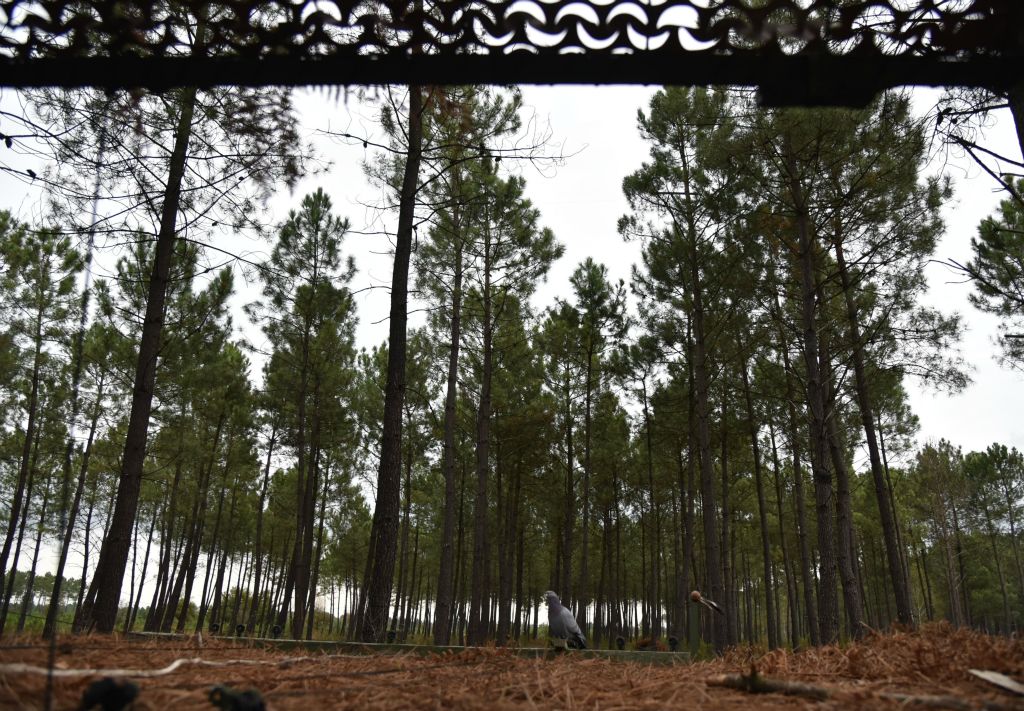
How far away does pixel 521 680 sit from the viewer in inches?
82.4

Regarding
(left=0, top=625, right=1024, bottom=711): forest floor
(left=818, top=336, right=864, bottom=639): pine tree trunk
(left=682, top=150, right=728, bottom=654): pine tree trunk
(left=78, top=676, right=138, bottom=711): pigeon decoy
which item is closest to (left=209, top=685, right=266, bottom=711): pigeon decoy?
(left=0, top=625, right=1024, bottom=711): forest floor

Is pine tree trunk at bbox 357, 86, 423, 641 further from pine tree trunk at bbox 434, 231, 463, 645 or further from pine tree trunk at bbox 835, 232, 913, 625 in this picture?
pine tree trunk at bbox 835, 232, 913, 625

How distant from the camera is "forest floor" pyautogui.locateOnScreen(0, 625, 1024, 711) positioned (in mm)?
1630

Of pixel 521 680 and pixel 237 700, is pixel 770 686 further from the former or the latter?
pixel 237 700

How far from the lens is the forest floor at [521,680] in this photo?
163 centimetres

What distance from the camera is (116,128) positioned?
5430 millimetres

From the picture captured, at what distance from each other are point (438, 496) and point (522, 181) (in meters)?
13.9

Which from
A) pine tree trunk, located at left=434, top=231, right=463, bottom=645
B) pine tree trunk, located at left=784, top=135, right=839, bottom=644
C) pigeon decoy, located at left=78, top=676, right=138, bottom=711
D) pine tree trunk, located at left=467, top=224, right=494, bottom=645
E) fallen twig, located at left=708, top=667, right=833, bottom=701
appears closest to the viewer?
pigeon decoy, located at left=78, top=676, right=138, bottom=711

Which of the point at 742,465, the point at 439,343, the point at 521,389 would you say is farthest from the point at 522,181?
the point at 742,465

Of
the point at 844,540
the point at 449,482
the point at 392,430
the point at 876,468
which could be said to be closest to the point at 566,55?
the point at 392,430

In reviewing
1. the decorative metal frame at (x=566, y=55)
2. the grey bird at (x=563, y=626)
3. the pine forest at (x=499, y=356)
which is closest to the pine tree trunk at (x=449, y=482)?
the pine forest at (x=499, y=356)

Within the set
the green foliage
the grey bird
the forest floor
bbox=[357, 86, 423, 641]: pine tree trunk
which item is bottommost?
the grey bird

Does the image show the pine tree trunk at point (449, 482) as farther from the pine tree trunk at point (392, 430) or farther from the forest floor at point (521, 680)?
the forest floor at point (521, 680)

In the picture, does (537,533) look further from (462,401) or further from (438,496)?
(462,401)
